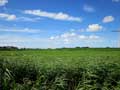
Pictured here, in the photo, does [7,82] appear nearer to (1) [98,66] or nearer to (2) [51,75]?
(2) [51,75]

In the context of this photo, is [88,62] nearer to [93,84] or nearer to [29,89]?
[93,84]

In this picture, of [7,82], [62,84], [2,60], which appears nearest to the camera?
[62,84]

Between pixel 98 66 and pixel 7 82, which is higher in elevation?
pixel 98 66

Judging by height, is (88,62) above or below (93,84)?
above

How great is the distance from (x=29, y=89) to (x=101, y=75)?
185 cm

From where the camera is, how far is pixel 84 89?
6.57 metres

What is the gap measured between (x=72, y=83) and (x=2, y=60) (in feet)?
7.33

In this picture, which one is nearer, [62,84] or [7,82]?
[62,84]

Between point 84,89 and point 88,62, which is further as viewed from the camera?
point 88,62

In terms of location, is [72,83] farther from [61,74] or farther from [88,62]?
[88,62]

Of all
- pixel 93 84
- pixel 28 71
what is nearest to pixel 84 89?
pixel 93 84

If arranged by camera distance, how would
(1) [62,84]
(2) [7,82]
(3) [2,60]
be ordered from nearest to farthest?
(1) [62,84]
(2) [7,82]
(3) [2,60]

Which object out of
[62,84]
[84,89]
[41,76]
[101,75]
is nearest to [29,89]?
[41,76]

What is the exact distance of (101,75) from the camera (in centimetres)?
677
